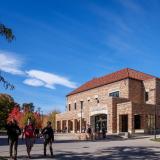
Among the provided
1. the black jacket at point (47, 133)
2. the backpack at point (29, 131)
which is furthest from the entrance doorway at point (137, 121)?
the backpack at point (29, 131)

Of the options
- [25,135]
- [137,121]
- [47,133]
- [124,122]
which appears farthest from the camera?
[124,122]

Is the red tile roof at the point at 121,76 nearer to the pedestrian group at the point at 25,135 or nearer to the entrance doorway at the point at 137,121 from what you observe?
the entrance doorway at the point at 137,121

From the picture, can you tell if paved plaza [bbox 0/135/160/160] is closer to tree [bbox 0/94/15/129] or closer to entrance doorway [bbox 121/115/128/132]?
entrance doorway [bbox 121/115/128/132]

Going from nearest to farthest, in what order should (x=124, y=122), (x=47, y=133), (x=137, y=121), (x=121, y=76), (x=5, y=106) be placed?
(x=47, y=133)
(x=137, y=121)
(x=124, y=122)
(x=121, y=76)
(x=5, y=106)

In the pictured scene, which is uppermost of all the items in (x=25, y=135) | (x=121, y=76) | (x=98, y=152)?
(x=121, y=76)

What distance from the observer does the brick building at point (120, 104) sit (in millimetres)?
48906

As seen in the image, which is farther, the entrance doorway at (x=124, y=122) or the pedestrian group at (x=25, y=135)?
the entrance doorway at (x=124, y=122)

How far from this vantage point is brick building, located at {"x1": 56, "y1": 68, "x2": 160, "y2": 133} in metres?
48.9

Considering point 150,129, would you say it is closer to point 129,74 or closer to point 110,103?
point 110,103

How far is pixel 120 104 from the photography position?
5131 centimetres

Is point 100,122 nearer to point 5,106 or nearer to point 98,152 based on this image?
point 5,106

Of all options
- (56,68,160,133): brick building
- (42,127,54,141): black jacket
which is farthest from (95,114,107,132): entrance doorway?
(42,127,54,141): black jacket

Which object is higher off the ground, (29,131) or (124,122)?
(124,122)

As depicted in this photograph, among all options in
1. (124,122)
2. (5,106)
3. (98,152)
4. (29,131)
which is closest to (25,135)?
(29,131)
